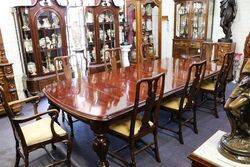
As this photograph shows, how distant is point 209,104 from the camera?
370 cm

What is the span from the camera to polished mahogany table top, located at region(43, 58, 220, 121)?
187 centimetres

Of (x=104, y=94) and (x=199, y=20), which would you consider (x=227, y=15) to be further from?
(x=104, y=94)

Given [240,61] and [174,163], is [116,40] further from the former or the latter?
[174,163]

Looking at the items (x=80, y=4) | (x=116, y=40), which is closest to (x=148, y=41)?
(x=116, y=40)

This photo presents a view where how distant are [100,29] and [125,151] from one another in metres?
2.90

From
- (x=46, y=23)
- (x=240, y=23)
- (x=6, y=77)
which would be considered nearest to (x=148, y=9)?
(x=240, y=23)

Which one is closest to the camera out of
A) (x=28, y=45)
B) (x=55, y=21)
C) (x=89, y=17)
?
(x=28, y=45)

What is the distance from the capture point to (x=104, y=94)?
223cm

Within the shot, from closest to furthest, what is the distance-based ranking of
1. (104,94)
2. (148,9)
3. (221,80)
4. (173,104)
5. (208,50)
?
(104,94), (173,104), (221,80), (208,50), (148,9)

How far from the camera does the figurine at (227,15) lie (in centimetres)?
443

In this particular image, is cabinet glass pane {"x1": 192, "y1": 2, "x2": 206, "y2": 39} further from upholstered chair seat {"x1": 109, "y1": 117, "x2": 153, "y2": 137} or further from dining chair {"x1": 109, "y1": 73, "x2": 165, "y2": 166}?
upholstered chair seat {"x1": 109, "y1": 117, "x2": 153, "y2": 137}

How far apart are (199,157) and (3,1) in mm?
3950

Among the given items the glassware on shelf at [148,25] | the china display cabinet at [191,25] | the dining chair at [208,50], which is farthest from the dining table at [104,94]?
the glassware on shelf at [148,25]

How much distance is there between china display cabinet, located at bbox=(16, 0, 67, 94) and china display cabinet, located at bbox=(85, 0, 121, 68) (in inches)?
21.7
